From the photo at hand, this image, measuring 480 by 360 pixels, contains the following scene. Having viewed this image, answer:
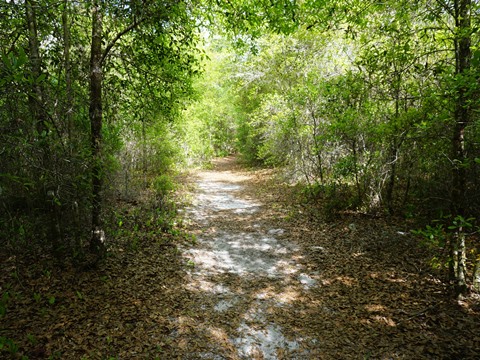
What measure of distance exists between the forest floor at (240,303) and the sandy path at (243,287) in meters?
0.02

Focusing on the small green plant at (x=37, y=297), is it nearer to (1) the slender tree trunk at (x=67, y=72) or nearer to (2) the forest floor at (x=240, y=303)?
(2) the forest floor at (x=240, y=303)

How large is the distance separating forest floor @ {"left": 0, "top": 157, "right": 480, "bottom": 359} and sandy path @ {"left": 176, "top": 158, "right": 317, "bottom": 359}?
0.9 inches

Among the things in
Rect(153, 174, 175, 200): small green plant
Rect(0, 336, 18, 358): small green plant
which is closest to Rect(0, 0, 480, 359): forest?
Rect(0, 336, 18, 358): small green plant

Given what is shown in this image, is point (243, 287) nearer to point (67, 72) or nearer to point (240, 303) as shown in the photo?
point (240, 303)

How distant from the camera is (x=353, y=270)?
568cm

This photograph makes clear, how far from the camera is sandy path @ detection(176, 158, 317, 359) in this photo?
3.83 metres

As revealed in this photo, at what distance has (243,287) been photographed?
17.4 feet

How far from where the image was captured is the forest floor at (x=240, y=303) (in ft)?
11.9

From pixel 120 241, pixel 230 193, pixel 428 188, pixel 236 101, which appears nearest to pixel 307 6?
pixel 428 188

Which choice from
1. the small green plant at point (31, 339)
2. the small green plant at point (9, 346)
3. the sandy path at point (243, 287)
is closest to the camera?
the small green plant at point (9, 346)

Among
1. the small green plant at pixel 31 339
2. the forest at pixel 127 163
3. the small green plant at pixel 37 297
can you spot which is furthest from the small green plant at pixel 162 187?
Answer: the small green plant at pixel 31 339

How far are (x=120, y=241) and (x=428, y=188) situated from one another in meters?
7.49

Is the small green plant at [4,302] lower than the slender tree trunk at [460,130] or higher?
lower

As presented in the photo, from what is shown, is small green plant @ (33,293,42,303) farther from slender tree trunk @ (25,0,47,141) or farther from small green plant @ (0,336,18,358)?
slender tree trunk @ (25,0,47,141)
